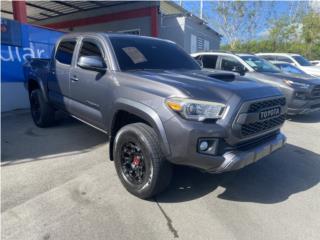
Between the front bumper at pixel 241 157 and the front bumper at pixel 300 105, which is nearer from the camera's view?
the front bumper at pixel 241 157

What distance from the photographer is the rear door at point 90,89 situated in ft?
12.8

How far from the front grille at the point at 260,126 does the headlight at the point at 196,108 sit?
0.34 metres

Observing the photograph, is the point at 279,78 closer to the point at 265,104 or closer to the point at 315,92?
the point at 315,92

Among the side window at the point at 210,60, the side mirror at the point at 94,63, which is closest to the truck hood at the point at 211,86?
the side mirror at the point at 94,63

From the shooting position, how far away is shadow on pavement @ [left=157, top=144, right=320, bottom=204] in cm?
347

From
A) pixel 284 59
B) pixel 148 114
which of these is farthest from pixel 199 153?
pixel 284 59

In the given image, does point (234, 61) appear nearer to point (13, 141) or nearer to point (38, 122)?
point (38, 122)

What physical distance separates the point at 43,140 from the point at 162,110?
3350mm

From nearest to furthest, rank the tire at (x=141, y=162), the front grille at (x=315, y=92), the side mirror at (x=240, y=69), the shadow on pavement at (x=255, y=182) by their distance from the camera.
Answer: the tire at (x=141, y=162)
the shadow on pavement at (x=255, y=182)
the front grille at (x=315, y=92)
the side mirror at (x=240, y=69)

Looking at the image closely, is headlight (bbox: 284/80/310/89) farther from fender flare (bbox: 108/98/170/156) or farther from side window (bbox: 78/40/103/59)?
fender flare (bbox: 108/98/170/156)

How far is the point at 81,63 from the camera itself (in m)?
3.85

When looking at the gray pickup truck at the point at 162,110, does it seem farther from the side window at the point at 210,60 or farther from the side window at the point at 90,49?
the side window at the point at 210,60

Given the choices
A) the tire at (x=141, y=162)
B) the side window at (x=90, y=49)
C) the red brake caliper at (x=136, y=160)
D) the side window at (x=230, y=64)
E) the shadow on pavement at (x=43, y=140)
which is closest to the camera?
the tire at (x=141, y=162)

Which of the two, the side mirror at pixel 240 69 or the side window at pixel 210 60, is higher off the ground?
the side window at pixel 210 60
